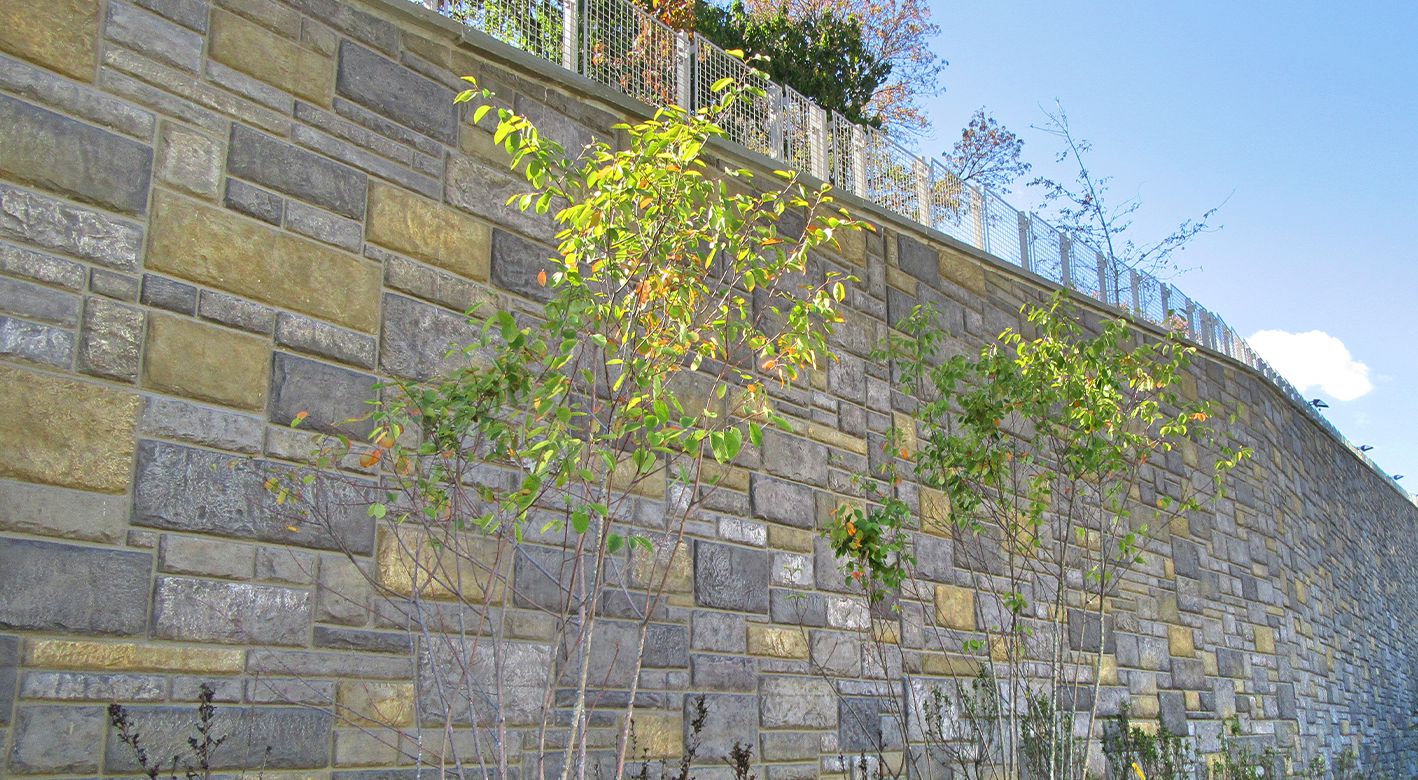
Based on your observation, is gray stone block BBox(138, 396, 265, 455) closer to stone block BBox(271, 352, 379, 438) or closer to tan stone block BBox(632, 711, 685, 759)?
stone block BBox(271, 352, 379, 438)

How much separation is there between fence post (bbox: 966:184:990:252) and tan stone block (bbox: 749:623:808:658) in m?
3.42

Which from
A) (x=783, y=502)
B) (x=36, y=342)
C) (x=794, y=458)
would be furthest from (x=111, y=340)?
(x=794, y=458)

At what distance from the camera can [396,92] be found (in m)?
4.62

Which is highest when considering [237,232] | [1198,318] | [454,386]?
[1198,318]

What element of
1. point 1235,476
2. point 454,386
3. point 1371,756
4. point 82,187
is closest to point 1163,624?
point 1235,476

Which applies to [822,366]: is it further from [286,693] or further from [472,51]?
[286,693]

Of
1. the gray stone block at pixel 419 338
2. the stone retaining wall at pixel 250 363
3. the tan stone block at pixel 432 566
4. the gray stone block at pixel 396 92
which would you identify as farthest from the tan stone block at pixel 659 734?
the gray stone block at pixel 396 92

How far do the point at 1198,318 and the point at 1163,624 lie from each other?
359cm

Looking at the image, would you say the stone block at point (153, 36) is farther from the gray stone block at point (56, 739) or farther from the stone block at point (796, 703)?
the stone block at point (796, 703)

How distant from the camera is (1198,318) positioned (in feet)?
36.8

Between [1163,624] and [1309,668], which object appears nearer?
[1163,624]

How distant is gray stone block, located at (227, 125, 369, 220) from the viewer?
A: 405 centimetres

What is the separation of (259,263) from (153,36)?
2.58ft

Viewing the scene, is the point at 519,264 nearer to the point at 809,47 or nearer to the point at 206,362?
the point at 206,362
